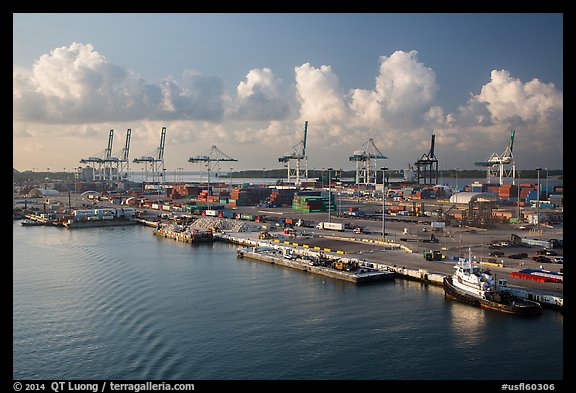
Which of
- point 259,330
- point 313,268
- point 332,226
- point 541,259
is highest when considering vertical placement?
point 332,226

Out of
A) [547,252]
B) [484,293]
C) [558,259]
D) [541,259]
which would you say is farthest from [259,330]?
[547,252]

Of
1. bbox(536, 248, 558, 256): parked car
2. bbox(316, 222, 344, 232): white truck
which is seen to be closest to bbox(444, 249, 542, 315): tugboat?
bbox(536, 248, 558, 256): parked car

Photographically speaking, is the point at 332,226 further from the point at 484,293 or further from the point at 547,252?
the point at 484,293

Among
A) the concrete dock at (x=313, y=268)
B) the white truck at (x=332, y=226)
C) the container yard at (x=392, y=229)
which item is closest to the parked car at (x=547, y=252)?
the container yard at (x=392, y=229)

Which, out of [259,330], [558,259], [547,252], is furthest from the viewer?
[547,252]

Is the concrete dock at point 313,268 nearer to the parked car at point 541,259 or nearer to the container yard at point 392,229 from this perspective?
the container yard at point 392,229

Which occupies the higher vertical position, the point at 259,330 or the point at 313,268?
the point at 313,268
